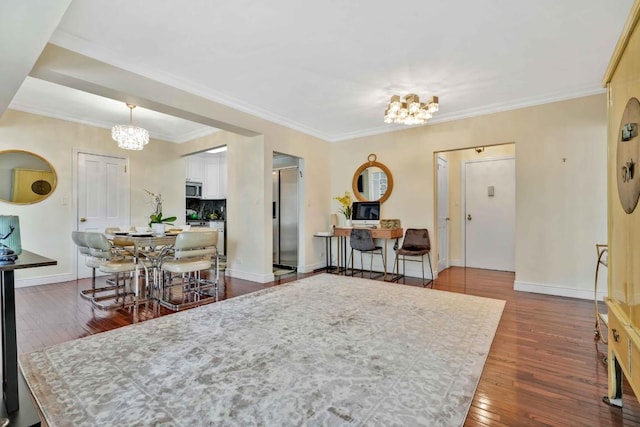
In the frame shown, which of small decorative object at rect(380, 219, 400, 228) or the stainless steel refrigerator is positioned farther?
the stainless steel refrigerator

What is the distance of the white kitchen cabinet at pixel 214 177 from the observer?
689 cm

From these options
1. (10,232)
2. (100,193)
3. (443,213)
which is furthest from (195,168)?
(443,213)

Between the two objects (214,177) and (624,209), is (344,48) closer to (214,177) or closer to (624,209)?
(624,209)

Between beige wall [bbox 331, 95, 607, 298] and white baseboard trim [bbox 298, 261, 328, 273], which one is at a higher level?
beige wall [bbox 331, 95, 607, 298]

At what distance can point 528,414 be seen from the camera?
1.56 meters

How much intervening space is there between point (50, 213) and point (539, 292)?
278 inches

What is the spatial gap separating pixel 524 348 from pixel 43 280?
6019mm

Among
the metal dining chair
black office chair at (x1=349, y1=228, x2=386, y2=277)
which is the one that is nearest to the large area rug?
the metal dining chair

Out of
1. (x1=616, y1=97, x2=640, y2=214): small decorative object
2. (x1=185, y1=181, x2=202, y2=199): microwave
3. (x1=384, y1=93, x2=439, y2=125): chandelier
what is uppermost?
Result: (x1=384, y1=93, x2=439, y2=125): chandelier

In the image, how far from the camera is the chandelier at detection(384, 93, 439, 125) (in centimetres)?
356

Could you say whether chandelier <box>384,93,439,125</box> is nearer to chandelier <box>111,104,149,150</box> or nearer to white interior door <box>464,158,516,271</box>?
white interior door <box>464,158,516,271</box>

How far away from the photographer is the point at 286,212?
5.70 m

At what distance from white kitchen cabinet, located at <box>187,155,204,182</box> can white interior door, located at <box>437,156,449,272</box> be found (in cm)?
505

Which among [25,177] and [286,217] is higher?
[25,177]
